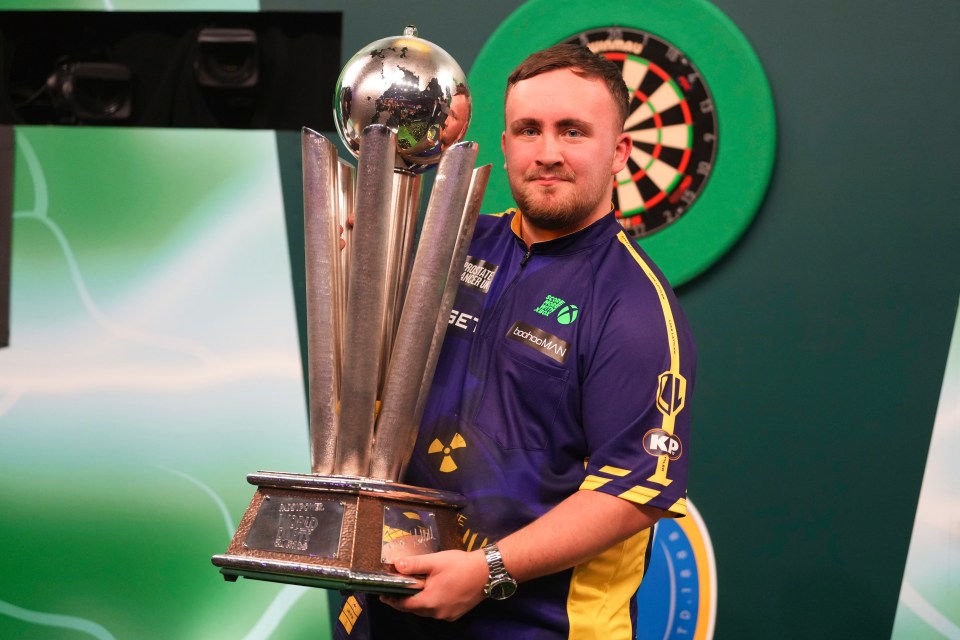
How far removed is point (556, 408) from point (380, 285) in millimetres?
303

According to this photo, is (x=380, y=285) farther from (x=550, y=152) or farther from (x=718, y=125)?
(x=718, y=125)

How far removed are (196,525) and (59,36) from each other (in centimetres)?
145

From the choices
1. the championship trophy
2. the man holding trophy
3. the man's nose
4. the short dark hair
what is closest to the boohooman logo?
the man holding trophy

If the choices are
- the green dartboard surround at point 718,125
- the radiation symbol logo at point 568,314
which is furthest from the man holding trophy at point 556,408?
the green dartboard surround at point 718,125

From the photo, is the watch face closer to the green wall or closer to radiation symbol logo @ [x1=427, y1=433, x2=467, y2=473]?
radiation symbol logo @ [x1=427, y1=433, x2=467, y2=473]

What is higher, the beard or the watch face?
the beard

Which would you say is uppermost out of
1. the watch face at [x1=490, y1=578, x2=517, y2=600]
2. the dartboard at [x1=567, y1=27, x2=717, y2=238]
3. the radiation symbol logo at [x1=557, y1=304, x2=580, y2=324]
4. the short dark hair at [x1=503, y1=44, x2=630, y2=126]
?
the dartboard at [x1=567, y1=27, x2=717, y2=238]

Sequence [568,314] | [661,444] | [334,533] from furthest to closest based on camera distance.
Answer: [568,314] → [661,444] → [334,533]

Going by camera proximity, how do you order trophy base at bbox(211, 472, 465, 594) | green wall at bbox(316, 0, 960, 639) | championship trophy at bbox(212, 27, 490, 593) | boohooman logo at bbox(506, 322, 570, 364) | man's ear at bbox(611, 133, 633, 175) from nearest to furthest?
trophy base at bbox(211, 472, 465, 594), championship trophy at bbox(212, 27, 490, 593), boohooman logo at bbox(506, 322, 570, 364), man's ear at bbox(611, 133, 633, 175), green wall at bbox(316, 0, 960, 639)

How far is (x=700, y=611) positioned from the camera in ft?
7.25

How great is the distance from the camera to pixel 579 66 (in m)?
1.45

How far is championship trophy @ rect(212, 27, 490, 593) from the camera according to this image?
1.28 metres

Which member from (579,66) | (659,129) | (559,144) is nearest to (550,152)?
(559,144)

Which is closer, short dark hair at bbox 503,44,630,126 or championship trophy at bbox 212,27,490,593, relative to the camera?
championship trophy at bbox 212,27,490,593
